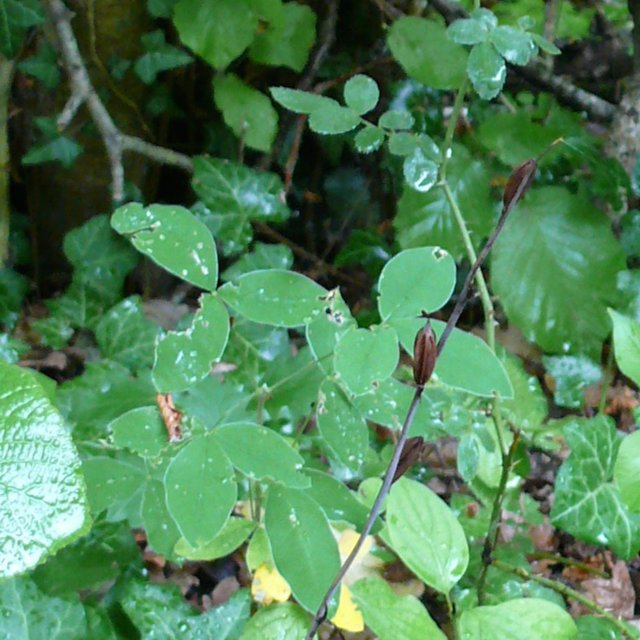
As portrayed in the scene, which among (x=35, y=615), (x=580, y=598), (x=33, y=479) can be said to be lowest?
(x=35, y=615)

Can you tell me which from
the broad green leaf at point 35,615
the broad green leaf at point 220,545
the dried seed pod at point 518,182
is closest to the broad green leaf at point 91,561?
the broad green leaf at point 35,615

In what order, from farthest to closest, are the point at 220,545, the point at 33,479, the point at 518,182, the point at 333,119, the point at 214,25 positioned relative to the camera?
the point at 214,25, the point at 333,119, the point at 220,545, the point at 518,182, the point at 33,479

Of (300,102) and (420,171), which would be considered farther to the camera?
(420,171)

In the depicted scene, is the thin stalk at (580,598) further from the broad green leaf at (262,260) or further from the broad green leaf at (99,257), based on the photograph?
the broad green leaf at (99,257)

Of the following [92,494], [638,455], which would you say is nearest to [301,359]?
[92,494]

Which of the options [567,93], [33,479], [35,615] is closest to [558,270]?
[567,93]

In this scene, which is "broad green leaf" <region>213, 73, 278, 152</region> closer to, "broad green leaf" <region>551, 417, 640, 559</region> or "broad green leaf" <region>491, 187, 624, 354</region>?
"broad green leaf" <region>491, 187, 624, 354</region>

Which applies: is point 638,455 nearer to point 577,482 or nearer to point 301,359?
point 577,482

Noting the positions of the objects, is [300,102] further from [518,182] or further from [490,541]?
[490,541]
